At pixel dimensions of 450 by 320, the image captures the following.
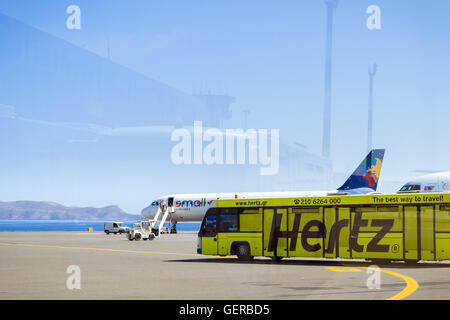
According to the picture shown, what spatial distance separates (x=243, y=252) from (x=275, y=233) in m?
2.23

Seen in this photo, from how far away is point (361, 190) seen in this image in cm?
8538

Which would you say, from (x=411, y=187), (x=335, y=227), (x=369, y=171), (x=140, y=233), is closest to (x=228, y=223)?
(x=335, y=227)

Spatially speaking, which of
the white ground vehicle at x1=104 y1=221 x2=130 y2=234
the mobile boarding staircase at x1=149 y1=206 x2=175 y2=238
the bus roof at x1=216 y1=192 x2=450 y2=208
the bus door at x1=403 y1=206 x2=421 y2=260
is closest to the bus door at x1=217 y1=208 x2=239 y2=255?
the bus roof at x1=216 y1=192 x2=450 y2=208

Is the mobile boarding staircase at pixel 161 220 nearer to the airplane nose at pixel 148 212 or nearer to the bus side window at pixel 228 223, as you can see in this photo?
the airplane nose at pixel 148 212

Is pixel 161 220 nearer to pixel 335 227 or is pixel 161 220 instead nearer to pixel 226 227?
pixel 226 227

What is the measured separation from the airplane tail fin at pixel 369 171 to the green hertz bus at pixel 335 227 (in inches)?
2119

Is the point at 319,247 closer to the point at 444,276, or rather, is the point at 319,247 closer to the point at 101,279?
the point at 444,276

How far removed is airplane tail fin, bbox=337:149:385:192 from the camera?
87625mm

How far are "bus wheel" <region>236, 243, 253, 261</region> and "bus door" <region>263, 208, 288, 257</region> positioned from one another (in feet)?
3.79

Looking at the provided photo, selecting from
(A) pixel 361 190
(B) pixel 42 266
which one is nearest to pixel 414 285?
(B) pixel 42 266

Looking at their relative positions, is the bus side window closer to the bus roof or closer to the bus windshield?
the bus windshield

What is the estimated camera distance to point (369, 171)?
87938 millimetres

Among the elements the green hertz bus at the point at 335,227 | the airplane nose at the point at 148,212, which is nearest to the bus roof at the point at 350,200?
the green hertz bus at the point at 335,227
